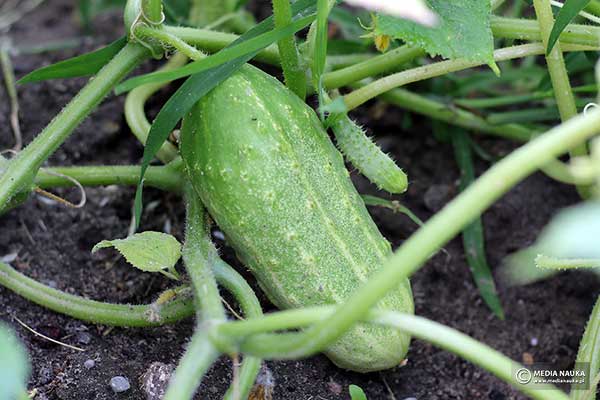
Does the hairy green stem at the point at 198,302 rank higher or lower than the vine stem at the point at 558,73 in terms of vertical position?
lower

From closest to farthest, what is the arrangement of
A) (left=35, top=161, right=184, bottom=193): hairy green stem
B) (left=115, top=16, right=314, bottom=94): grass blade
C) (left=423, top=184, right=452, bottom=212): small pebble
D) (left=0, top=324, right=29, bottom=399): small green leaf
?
(left=0, top=324, right=29, bottom=399): small green leaf < (left=115, top=16, right=314, bottom=94): grass blade < (left=35, top=161, right=184, bottom=193): hairy green stem < (left=423, top=184, right=452, bottom=212): small pebble

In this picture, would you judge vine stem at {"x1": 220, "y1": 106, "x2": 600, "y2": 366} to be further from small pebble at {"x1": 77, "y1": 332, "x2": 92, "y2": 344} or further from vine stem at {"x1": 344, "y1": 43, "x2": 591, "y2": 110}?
small pebble at {"x1": 77, "y1": 332, "x2": 92, "y2": 344}

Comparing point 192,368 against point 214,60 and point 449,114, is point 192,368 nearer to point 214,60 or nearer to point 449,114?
point 214,60

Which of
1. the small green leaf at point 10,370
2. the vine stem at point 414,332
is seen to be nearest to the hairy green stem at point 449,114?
the vine stem at point 414,332

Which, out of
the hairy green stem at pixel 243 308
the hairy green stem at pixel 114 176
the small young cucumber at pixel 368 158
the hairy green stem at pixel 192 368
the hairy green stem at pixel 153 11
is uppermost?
the hairy green stem at pixel 153 11

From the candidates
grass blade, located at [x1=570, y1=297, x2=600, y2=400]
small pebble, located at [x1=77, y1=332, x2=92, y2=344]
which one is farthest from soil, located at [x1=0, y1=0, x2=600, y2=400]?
grass blade, located at [x1=570, y1=297, x2=600, y2=400]

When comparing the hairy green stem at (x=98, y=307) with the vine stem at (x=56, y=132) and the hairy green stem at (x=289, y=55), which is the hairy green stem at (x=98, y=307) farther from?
the hairy green stem at (x=289, y=55)

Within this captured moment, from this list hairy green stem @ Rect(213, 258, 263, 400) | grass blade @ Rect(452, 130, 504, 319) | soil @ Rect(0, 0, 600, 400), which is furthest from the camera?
grass blade @ Rect(452, 130, 504, 319)

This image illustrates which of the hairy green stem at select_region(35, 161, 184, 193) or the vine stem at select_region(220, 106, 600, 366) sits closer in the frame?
the vine stem at select_region(220, 106, 600, 366)
